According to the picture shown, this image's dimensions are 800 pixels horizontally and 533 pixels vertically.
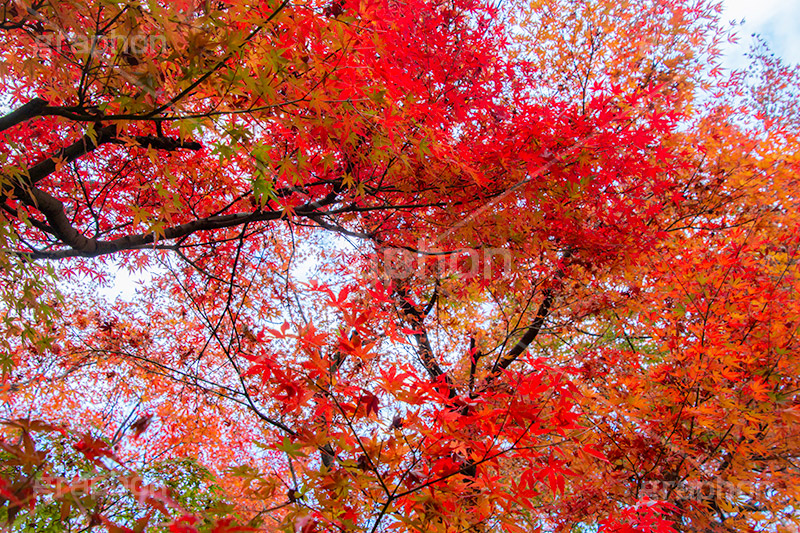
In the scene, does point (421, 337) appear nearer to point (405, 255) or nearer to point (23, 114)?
point (405, 255)

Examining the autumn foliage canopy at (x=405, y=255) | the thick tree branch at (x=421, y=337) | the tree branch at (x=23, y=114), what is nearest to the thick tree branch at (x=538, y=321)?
the autumn foliage canopy at (x=405, y=255)

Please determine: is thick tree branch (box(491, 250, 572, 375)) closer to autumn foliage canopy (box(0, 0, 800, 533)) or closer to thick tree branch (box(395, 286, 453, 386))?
autumn foliage canopy (box(0, 0, 800, 533))

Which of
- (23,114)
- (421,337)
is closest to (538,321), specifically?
(421,337)

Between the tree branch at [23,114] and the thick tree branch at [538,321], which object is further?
the thick tree branch at [538,321]

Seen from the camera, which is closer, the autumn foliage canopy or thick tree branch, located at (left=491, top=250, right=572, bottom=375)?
the autumn foliage canopy

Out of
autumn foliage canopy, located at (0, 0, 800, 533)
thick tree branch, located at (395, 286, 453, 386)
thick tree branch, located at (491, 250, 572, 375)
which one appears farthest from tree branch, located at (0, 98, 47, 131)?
thick tree branch, located at (491, 250, 572, 375)

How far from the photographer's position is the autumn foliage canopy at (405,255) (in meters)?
1.67

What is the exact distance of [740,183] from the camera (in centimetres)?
462

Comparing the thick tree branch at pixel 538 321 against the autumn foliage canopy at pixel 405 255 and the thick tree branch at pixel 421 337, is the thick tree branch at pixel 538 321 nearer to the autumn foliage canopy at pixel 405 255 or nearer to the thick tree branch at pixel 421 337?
the autumn foliage canopy at pixel 405 255

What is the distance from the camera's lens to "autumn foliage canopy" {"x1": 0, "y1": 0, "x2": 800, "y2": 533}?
167cm

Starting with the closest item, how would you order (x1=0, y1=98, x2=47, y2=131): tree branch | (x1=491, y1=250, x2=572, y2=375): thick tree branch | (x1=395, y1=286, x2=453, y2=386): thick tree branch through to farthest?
(x1=0, y1=98, x2=47, y2=131): tree branch < (x1=491, y1=250, x2=572, y2=375): thick tree branch < (x1=395, y1=286, x2=453, y2=386): thick tree branch

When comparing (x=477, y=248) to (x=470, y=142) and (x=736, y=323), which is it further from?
(x=736, y=323)

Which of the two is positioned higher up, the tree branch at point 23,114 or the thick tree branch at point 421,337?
the thick tree branch at point 421,337

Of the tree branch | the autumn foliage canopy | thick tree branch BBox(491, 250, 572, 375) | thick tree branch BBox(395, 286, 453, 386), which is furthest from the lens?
thick tree branch BBox(395, 286, 453, 386)
